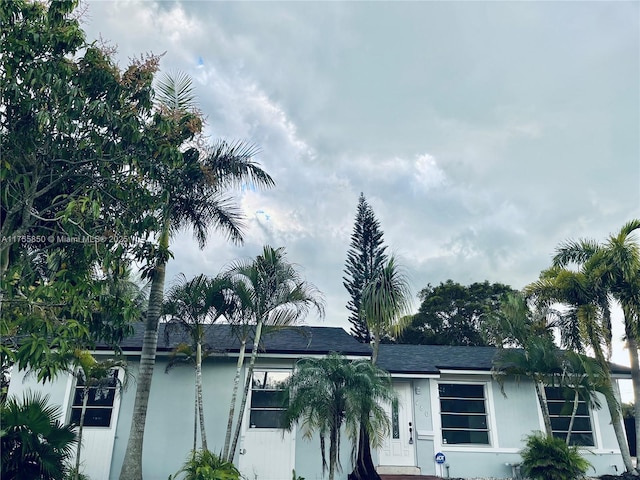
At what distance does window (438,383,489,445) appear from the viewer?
40.2ft

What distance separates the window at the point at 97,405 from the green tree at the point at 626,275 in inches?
527

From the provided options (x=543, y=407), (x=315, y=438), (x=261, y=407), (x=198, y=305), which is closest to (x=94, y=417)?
(x=261, y=407)

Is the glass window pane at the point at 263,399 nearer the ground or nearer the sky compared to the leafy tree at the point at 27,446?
nearer the sky

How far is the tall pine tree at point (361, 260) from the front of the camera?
3062cm

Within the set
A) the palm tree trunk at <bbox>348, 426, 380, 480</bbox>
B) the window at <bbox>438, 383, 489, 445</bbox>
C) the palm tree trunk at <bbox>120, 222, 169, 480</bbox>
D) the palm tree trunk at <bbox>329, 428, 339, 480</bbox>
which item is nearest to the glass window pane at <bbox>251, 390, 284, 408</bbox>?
the palm tree trunk at <bbox>348, 426, 380, 480</bbox>

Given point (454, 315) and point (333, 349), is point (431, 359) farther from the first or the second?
point (454, 315)

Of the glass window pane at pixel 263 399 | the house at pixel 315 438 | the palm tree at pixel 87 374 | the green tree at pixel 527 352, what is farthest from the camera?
the glass window pane at pixel 263 399

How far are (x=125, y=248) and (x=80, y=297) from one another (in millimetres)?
1400

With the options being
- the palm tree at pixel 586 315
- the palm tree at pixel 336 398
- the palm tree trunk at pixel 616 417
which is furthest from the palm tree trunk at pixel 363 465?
the palm tree trunk at pixel 616 417

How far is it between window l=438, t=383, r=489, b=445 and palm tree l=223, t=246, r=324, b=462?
5.40 metres

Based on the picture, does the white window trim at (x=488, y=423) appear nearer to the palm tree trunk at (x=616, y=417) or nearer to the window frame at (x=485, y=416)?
the window frame at (x=485, y=416)

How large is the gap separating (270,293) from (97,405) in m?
5.94

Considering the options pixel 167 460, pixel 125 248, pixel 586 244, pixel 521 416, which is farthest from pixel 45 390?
pixel 586 244

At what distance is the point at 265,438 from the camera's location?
11.2m
